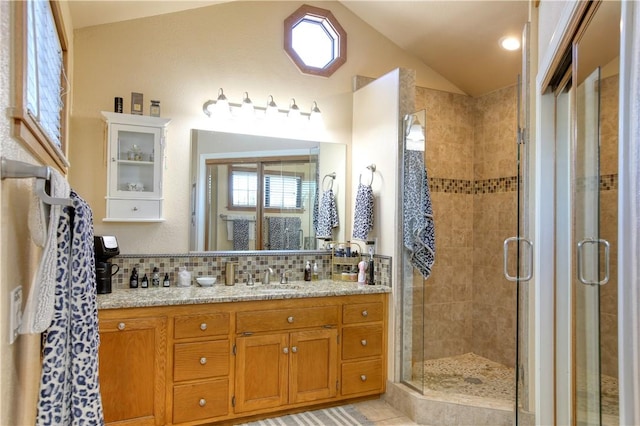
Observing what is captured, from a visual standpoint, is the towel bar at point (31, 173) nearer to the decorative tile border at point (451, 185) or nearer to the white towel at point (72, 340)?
the white towel at point (72, 340)

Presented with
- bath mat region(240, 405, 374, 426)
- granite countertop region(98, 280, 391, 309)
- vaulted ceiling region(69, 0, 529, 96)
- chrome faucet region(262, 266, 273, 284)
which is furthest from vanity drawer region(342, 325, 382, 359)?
vaulted ceiling region(69, 0, 529, 96)

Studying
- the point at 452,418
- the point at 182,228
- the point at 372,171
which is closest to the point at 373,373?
the point at 452,418

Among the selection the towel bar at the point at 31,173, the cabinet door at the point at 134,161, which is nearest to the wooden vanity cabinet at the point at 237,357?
the cabinet door at the point at 134,161

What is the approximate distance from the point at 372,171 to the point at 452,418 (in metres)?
1.88

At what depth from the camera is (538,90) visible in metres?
2.37

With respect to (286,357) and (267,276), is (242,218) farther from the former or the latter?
(286,357)

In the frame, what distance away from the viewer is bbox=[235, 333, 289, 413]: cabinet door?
278cm

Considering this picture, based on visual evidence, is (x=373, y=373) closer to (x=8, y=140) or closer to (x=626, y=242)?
(x=626, y=242)

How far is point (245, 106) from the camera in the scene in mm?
3400

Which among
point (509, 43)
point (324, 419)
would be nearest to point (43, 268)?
point (324, 419)

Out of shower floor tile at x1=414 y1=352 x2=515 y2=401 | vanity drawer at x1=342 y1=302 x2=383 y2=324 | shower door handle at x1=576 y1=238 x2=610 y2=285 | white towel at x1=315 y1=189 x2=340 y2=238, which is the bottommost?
shower floor tile at x1=414 y1=352 x2=515 y2=401

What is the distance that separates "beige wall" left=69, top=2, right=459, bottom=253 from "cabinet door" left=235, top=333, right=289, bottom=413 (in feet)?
3.11

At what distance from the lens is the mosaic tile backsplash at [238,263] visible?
9.89 ft

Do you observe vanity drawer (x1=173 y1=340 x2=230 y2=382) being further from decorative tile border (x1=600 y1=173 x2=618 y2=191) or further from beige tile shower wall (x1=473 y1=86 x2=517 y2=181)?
beige tile shower wall (x1=473 y1=86 x2=517 y2=181)
